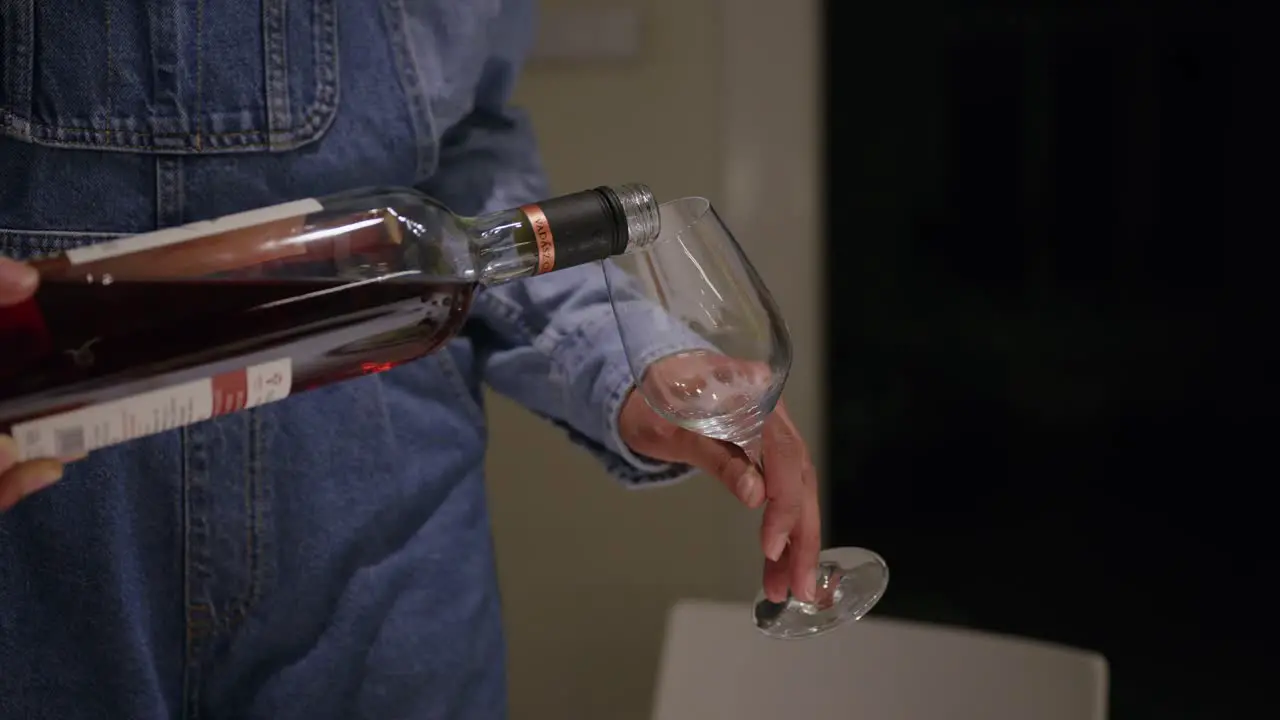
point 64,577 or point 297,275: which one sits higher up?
point 297,275

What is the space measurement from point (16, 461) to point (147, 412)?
52 mm

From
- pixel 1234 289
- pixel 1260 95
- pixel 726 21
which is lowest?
pixel 1234 289

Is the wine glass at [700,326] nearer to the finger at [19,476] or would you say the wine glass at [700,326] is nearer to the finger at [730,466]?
the finger at [730,466]

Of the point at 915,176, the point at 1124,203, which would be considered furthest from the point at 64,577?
the point at 1124,203

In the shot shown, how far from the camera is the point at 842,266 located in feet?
5.24

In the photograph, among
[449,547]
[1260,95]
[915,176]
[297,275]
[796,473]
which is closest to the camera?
[297,275]

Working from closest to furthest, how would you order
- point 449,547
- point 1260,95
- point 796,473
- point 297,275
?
point 297,275 → point 796,473 → point 449,547 → point 1260,95

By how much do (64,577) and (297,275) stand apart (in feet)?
0.95

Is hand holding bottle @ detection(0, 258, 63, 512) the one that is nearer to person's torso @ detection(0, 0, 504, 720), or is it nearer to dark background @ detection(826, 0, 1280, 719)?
person's torso @ detection(0, 0, 504, 720)

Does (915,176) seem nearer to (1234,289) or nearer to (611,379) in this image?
(1234,289)

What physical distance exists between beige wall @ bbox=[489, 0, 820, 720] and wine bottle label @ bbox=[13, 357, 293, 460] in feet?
3.48

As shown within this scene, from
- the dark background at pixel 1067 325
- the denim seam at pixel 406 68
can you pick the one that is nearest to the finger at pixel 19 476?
the denim seam at pixel 406 68

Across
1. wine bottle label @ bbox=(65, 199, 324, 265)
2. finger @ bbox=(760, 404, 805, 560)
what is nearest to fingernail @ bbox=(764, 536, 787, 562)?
finger @ bbox=(760, 404, 805, 560)

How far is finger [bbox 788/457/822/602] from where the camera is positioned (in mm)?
656
